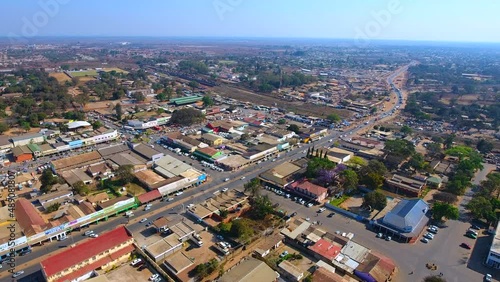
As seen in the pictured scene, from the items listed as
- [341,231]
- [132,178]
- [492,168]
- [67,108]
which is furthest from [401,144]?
[67,108]

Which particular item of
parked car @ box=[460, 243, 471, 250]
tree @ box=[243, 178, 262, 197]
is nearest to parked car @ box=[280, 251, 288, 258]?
tree @ box=[243, 178, 262, 197]

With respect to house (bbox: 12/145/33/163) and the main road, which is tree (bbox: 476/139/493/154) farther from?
house (bbox: 12/145/33/163)

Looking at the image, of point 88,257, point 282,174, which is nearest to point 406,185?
point 282,174

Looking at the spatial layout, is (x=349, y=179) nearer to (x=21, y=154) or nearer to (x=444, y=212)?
(x=444, y=212)

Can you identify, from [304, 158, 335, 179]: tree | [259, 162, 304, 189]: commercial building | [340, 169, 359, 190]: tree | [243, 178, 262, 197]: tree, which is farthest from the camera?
[304, 158, 335, 179]: tree

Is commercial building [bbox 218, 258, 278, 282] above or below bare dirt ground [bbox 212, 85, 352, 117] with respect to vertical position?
above
